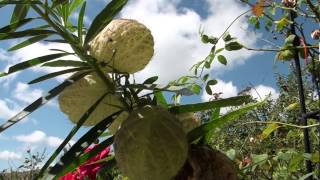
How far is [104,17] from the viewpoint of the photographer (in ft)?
2.63

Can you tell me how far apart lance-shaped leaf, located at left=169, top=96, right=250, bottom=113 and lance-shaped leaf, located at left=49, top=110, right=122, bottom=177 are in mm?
93

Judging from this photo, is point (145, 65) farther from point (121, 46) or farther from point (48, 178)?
point (48, 178)

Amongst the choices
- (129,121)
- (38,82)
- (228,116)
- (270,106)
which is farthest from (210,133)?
(270,106)

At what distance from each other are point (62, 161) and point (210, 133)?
0.78 ft

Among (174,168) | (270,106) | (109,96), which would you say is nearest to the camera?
(174,168)

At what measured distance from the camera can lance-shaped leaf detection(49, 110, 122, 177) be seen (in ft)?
2.26

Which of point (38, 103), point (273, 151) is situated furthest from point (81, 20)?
point (273, 151)

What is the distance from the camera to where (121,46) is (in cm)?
73

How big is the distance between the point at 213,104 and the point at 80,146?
0.20m

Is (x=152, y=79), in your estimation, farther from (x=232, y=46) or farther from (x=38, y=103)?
(x=232, y=46)

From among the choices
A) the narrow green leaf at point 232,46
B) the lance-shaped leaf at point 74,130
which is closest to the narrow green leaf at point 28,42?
the lance-shaped leaf at point 74,130

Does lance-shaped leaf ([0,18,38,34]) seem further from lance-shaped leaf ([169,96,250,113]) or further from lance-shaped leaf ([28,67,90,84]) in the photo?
lance-shaped leaf ([169,96,250,113])

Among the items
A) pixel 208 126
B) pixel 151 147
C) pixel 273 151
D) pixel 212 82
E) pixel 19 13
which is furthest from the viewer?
pixel 273 151

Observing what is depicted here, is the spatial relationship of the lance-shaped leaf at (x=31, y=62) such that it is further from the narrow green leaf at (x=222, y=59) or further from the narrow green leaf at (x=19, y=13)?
the narrow green leaf at (x=222, y=59)
